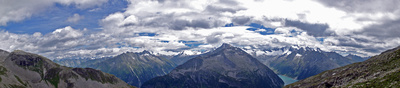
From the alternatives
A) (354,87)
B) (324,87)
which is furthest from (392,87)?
(324,87)

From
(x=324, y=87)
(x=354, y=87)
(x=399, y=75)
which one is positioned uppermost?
(x=399, y=75)

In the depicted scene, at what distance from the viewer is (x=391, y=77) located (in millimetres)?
115062

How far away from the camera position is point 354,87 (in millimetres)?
124250

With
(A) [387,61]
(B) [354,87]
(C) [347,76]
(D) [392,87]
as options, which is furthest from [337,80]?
(D) [392,87]

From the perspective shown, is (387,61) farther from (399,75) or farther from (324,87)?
(399,75)

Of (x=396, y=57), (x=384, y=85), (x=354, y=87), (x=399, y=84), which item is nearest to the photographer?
(x=399, y=84)

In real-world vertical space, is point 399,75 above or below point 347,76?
above

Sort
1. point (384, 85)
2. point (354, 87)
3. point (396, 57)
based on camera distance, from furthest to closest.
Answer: point (396, 57) < point (354, 87) < point (384, 85)

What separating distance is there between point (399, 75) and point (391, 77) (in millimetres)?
6792

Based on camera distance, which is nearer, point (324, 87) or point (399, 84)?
point (399, 84)

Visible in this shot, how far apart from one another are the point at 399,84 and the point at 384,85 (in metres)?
12.4

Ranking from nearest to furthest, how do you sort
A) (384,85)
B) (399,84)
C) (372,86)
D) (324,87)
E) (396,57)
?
1. (399,84)
2. (384,85)
3. (372,86)
4. (396,57)
5. (324,87)

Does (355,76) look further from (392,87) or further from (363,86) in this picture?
(392,87)

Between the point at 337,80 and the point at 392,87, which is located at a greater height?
the point at 392,87
